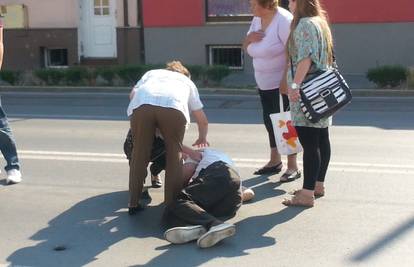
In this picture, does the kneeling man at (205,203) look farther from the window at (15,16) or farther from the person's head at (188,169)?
the window at (15,16)

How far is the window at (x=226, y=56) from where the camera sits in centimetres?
1772

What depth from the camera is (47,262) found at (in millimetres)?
4699

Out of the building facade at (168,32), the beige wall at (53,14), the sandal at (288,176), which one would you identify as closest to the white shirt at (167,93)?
the sandal at (288,176)

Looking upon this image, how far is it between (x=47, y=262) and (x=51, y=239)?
50 cm

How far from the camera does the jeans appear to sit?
6.68 metres

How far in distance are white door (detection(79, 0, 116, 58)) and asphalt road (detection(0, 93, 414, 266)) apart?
9193 millimetres

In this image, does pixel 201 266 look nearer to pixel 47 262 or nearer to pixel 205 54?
pixel 47 262

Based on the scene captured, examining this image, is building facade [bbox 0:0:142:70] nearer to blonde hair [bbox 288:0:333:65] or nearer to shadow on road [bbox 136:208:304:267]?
blonde hair [bbox 288:0:333:65]

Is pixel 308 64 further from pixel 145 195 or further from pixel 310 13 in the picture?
pixel 145 195

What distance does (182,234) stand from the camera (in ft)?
16.2

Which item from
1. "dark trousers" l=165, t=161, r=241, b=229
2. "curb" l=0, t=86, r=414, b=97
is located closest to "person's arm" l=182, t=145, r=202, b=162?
"dark trousers" l=165, t=161, r=241, b=229

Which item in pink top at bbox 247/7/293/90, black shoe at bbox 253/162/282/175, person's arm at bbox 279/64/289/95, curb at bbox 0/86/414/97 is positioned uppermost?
pink top at bbox 247/7/293/90

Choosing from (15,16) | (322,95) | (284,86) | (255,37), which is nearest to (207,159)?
(322,95)

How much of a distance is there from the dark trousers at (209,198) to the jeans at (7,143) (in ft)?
7.18
